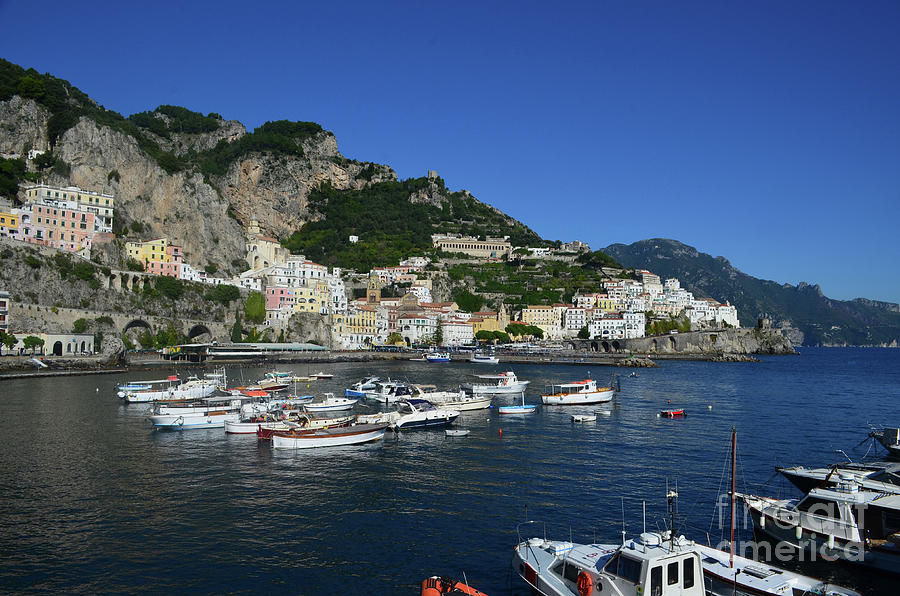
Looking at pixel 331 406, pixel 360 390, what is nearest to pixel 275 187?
pixel 360 390

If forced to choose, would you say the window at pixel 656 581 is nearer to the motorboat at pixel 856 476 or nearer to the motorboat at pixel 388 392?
the motorboat at pixel 856 476

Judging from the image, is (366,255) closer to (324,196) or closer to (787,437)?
(324,196)

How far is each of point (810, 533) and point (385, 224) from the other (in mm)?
133396

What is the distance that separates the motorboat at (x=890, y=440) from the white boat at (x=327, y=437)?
22123mm

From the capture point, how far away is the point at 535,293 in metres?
121

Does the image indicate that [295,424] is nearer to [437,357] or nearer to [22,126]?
[437,357]

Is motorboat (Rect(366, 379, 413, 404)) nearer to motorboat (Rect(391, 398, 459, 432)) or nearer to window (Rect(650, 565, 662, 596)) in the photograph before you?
motorboat (Rect(391, 398, 459, 432))

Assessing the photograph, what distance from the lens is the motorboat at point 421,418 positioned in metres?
32.2

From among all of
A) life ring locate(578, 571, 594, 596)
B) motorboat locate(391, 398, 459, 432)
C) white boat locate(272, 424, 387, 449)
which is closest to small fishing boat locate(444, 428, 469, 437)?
motorboat locate(391, 398, 459, 432)

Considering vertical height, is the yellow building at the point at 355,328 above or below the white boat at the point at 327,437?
above

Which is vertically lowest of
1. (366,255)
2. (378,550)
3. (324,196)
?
(378,550)

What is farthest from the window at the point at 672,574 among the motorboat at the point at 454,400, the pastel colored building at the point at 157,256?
the pastel colored building at the point at 157,256

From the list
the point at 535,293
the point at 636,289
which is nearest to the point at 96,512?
the point at 535,293

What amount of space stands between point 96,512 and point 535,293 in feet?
351
